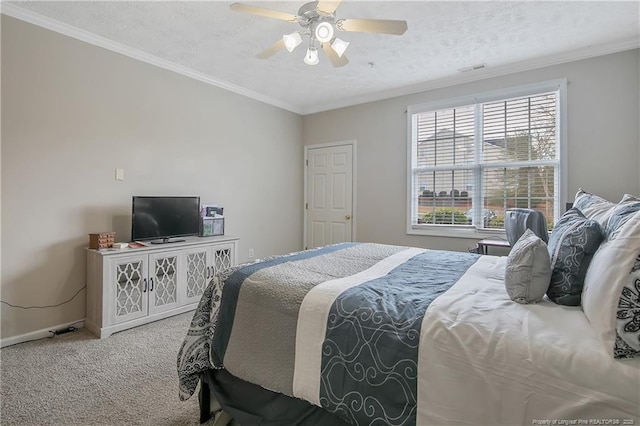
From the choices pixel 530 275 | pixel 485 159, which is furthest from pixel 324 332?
pixel 485 159

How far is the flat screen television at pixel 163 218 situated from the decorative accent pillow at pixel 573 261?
3216 millimetres

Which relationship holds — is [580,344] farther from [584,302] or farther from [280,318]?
[280,318]

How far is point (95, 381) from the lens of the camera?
2029mm

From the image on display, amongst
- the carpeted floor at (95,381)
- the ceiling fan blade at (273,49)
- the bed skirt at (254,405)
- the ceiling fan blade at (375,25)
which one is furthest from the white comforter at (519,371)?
the ceiling fan blade at (273,49)

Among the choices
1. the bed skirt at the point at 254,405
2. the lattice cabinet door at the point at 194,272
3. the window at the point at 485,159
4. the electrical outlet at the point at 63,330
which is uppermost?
the window at the point at 485,159

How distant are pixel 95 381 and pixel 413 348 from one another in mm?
2088

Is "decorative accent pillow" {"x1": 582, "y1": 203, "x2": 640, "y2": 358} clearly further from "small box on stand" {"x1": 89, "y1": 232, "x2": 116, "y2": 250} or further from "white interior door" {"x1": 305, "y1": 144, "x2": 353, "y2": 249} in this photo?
"white interior door" {"x1": 305, "y1": 144, "x2": 353, "y2": 249}

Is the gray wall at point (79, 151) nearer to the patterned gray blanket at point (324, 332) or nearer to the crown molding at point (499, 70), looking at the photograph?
the crown molding at point (499, 70)

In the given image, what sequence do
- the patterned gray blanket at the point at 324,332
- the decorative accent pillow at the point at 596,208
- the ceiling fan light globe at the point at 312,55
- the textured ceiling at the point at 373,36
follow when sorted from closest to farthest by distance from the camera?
the patterned gray blanket at the point at 324,332 → the decorative accent pillow at the point at 596,208 → the ceiling fan light globe at the point at 312,55 → the textured ceiling at the point at 373,36

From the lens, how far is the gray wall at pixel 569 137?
3.02 m

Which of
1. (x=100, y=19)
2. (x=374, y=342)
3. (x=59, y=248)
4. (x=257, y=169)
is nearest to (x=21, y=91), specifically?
(x=100, y=19)

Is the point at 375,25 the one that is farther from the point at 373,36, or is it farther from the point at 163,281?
the point at 163,281

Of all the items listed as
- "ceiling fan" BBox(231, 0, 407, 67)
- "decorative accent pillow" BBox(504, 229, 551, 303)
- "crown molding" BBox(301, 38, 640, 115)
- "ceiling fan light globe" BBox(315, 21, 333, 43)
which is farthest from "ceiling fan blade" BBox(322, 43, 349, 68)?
"crown molding" BBox(301, 38, 640, 115)

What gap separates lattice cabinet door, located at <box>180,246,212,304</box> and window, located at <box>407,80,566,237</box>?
263 cm
